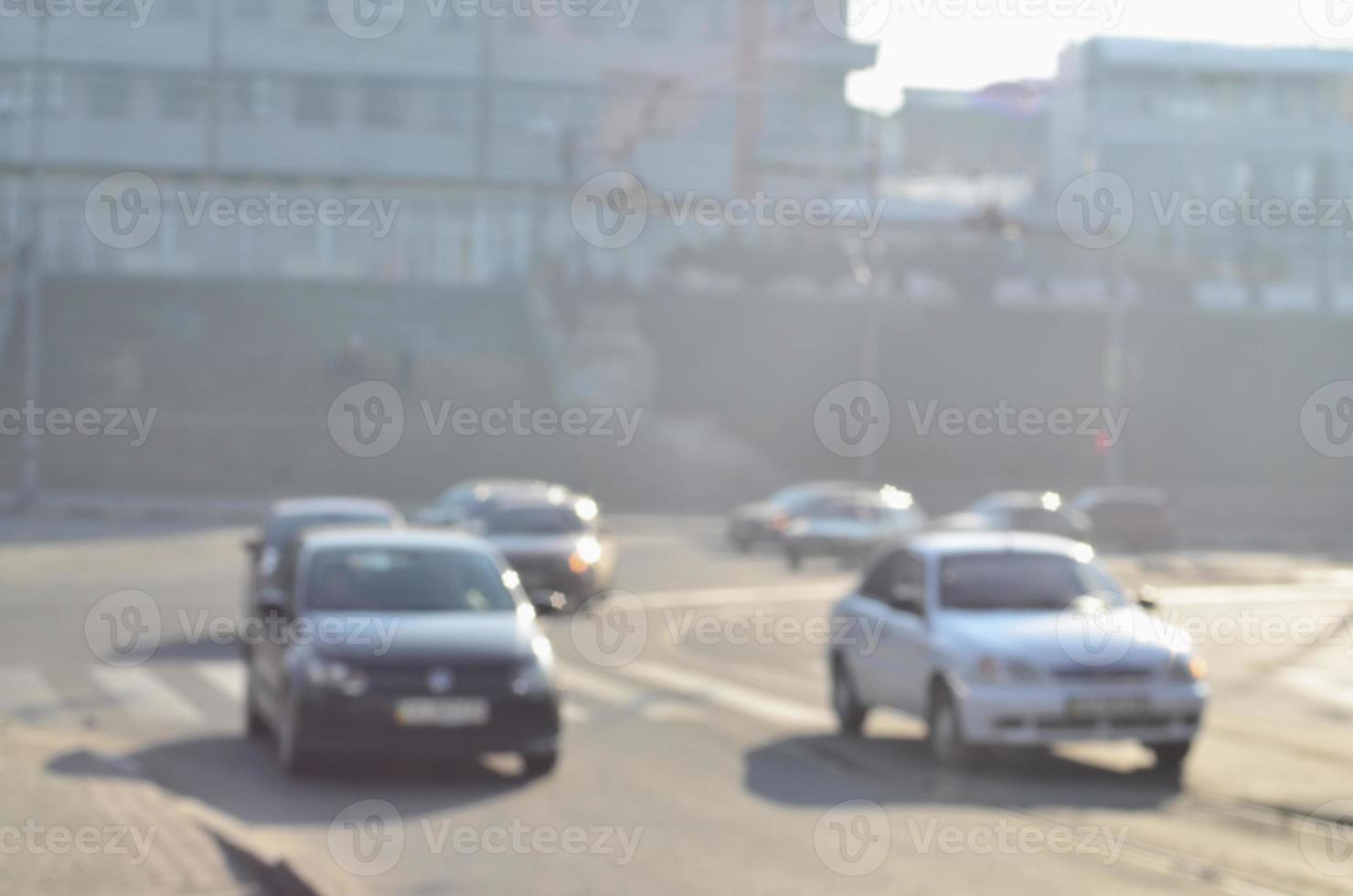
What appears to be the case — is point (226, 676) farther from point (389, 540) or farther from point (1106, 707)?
point (1106, 707)

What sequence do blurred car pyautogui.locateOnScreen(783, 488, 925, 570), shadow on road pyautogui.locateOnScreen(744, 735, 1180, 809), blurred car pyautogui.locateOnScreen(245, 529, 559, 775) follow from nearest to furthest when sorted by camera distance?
shadow on road pyautogui.locateOnScreen(744, 735, 1180, 809), blurred car pyautogui.locateOnScreen(245, 529, 559, 775), blurred car pyautogui.locateOnScreen(783, 488, 925, 570)

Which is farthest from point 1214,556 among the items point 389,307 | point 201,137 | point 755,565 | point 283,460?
point 201,137

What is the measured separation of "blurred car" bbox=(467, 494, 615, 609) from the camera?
27016mm

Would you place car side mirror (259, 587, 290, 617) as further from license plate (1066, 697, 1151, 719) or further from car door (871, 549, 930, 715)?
license plate (1066, 697, 1151, 719)

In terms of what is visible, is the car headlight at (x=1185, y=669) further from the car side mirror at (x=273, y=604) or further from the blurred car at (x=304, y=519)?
the blurred car at (x=304, y=519)

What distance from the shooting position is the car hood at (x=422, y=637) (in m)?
12.7

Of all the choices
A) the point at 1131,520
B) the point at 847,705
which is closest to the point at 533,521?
the point at 847,705

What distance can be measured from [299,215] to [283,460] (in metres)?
17.5

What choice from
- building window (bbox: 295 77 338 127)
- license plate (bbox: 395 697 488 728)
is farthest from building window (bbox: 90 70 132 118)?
license plate (bbox: 395 697 488 728)

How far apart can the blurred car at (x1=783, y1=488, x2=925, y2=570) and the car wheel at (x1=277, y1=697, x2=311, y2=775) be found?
90.1 feet

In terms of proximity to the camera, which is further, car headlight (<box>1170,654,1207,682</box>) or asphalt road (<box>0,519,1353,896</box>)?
car headlight (<box>1170,654,1207,682</box>)

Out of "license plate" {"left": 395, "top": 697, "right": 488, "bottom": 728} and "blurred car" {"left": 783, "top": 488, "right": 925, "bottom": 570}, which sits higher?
"license plate" {"left": 395, "top": 697, "right": 488, "bottom": 728}

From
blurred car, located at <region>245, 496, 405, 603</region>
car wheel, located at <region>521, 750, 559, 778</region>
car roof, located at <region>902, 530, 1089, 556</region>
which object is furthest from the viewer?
blurred car, located at <region>245, 496, 405, 603</region>

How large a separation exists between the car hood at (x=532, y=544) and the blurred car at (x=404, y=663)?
12953 millimetres
